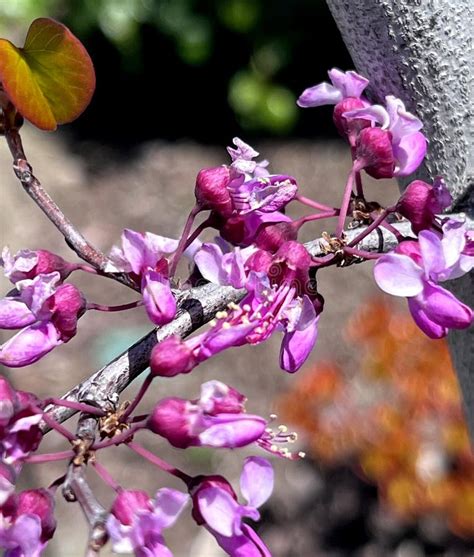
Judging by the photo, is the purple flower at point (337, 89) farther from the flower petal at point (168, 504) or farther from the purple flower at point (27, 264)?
the flower petal at point (168, 504)

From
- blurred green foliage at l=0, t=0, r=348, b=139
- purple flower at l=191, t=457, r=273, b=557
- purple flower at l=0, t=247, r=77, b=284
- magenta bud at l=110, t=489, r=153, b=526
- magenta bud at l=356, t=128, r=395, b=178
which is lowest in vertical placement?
blurred green foliage at l=0, t=0, r=348, b=139

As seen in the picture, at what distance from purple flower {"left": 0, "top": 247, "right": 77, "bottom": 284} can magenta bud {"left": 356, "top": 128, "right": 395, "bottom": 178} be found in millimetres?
252

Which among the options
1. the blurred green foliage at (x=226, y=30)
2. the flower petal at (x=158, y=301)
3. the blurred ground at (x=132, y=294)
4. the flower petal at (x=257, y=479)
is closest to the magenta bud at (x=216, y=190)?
the flower petal at (x=158, y=301)

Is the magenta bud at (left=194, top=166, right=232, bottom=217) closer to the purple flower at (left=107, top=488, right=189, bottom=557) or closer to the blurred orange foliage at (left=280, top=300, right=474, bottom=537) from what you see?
the purple flower at (left=107, top=488, right=189, bottom=557)

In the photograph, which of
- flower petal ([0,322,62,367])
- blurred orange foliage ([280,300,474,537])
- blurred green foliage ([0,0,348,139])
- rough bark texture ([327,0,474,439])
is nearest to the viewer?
flower petal ([0,322,62,367])

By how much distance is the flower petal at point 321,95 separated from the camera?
75 cm

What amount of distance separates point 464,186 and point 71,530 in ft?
5.73

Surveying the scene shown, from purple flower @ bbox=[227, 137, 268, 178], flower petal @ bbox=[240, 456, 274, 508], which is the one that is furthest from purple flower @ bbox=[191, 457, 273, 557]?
purple flower @ bbox=[227, 137, 268, 178]

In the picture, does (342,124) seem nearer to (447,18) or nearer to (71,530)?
(447,18)

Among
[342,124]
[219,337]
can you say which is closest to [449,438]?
[342,124]

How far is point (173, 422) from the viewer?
0.55 metres

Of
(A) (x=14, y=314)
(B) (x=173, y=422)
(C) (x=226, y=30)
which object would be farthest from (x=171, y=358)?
(C) (x=226, y=30)

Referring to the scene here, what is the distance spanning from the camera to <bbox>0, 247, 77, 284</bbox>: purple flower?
0.64m

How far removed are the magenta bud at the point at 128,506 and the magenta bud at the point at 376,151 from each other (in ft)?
1.10
